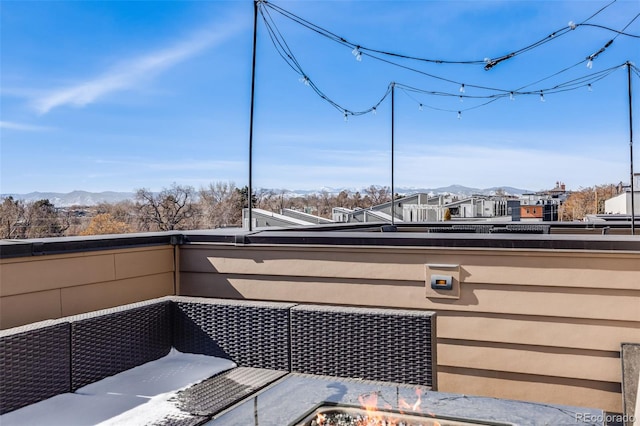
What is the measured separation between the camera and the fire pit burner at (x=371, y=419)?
1.66 m

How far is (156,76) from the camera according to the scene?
30.5 m

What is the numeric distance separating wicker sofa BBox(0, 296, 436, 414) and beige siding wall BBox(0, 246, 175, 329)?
47 centimetres

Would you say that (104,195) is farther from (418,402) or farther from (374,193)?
(418,402)

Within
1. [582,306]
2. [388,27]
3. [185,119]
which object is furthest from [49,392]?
[185,119]

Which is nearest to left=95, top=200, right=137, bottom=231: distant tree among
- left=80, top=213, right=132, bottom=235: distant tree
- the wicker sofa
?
left=80, top=213, right=132, bottom=235: distant tree

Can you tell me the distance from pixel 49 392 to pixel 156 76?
31.0 m

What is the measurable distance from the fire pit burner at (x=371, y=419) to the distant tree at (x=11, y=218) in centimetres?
2773

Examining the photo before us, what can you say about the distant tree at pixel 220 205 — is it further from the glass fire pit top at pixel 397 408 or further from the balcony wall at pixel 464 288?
the glass fire pit top at pixel 397 408

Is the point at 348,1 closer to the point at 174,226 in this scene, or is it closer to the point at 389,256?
the point at 389,256

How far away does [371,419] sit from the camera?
5.55ft

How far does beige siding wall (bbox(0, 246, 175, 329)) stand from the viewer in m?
2.69

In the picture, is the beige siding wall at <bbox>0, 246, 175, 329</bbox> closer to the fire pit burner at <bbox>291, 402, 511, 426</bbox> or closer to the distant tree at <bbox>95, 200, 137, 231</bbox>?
the fire pit burner at <bbox>291, 402, 511, 426</bbox>

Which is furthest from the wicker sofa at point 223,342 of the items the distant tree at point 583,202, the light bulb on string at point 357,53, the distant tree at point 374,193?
the distant tree at point 583,202

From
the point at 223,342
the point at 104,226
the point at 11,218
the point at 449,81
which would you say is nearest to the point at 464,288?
the point at 223,342
